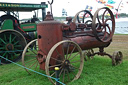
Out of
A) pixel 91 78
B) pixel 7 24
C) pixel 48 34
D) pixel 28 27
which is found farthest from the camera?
pixel 28 27

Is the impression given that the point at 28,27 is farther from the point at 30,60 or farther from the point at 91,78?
the point at 91,78

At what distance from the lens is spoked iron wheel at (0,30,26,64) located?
17.8ft

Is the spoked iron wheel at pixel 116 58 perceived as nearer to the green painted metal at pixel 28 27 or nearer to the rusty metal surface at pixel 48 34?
the rusty metal surface at pixel 48 34

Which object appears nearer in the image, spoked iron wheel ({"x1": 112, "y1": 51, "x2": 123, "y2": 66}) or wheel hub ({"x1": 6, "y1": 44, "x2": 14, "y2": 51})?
spoked iron wheel ({"x1": 112, "y1": 51, "x2": 123, "y2": 66})

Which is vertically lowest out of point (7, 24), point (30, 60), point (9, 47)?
point (30, 60)

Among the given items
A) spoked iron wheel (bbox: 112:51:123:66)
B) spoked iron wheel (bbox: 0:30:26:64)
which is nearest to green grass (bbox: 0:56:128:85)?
spoked iron wheel (bbox: 112:51:123:66)

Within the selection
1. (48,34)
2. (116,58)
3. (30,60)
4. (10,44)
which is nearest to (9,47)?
(10,44)

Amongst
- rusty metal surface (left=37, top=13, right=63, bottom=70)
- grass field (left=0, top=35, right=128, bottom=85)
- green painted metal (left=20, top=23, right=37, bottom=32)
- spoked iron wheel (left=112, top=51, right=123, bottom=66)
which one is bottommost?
grass field (left=0, top=35, right=128, bottom=85)

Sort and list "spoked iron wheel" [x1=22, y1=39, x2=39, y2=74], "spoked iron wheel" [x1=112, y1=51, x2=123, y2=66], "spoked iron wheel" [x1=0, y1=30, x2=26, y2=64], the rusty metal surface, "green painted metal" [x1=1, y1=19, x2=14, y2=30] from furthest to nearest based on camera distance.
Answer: "green painted metal" [x1=1, y1=19, x2=14, y2=30] < "spoked iron wheel" [x1=0, y1=30, x2=26, y2=64] < "spoked iron wheel" [x1=112, y1=51, x2=123, y2=66] < "spoked iron wheel" [x1=22, y1=39, x2=39, y2=74] < the rusty metal surface

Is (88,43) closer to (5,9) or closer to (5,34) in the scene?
(5,34)

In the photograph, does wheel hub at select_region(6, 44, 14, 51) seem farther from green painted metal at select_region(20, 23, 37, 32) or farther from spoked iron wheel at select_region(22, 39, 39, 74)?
green painted metal at select_region(20, 23, 37, 32)

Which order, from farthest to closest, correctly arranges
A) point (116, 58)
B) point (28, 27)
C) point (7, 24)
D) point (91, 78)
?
point (28, 27), point (7, 24), point (116, 58), point (91, 78)

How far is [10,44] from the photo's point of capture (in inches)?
215

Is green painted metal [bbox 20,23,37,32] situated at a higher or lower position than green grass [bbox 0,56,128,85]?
higher
